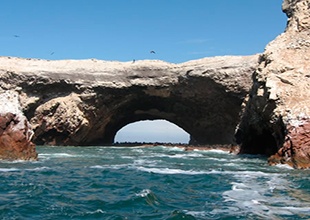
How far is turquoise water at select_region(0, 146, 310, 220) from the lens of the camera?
28.6ft

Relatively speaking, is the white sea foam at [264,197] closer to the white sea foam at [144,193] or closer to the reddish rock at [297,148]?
the white sea foam at [144,193]

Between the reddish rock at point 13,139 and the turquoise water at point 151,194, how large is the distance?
3.61 metres

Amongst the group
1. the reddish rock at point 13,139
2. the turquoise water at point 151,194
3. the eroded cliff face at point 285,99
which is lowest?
the turquoise water at point 151,194

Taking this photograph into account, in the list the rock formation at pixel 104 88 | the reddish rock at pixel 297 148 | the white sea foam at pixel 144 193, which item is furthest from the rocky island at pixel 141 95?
the white sea foam at pixel 144 193

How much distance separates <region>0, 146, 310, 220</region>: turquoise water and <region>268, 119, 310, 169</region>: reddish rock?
7.09 feet

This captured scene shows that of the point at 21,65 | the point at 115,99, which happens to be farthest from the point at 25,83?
the point at 115,99

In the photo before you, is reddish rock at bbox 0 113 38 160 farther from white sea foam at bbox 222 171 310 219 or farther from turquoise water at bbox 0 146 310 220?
white sea foam at bbox 222 171 310 219

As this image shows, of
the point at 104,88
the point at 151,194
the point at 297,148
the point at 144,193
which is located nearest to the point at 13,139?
the point at 144,193

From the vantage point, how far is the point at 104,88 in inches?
1419

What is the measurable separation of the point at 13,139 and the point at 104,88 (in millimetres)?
16942

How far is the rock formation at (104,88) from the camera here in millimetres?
34094

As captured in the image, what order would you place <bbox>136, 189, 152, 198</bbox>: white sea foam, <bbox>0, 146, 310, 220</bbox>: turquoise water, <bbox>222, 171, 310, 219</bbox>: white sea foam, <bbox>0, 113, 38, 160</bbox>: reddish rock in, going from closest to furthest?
<bbox>0, 146, 310, 220</bbox>: turquoise water, <bbox>222, 171, 310, 219</bbox>: white sea foam, <bbox>136, 189, 152, 198</bbox>: white sea foam, <bbox>0, 113, 38, 160</bbox>: reddish rock

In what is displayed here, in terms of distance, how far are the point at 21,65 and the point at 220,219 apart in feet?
101

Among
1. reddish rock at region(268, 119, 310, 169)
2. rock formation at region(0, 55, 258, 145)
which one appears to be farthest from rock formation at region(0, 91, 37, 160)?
rock formation at region(0, 55, 258, 145)
